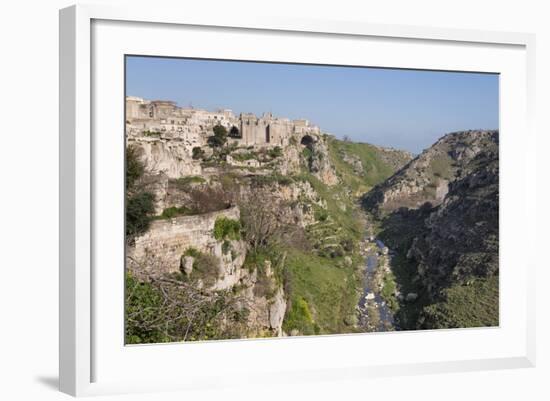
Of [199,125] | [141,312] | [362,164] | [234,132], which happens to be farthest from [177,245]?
[362,164]

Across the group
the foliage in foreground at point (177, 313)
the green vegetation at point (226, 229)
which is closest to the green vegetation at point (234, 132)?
the green vegetation at point (226, 229)

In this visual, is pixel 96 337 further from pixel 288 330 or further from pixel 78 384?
pixel 288 330

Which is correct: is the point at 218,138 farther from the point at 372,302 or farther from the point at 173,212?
the point at 372,302

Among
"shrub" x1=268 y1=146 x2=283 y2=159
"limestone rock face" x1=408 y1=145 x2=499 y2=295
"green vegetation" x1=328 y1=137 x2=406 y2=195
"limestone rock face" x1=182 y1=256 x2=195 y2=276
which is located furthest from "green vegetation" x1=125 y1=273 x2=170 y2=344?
"limestone rock face" x1=408 y1=145 x2=499 y2=295

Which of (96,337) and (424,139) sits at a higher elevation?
(424,139)

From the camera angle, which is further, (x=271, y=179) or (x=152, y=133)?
(x=271, y=179)

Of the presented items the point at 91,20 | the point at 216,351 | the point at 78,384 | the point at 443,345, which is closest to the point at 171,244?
the point at 216,351

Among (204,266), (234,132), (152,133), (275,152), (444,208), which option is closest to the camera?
(152,133)
